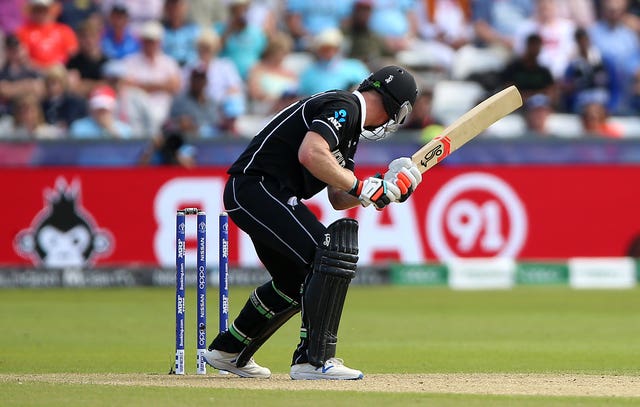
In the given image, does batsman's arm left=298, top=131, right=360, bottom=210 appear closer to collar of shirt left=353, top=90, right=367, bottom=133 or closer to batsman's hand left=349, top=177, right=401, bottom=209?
batsman's hand left=349, top=177, right=401, bottom=209

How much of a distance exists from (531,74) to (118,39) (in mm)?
4597

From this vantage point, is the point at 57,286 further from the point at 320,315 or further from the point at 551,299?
the point at 320,315

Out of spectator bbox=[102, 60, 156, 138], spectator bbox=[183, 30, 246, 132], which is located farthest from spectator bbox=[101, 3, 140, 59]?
spectator bbox=[102, 60, 156, 138]

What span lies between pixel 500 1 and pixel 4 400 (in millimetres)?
11796

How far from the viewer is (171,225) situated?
12.2 metres

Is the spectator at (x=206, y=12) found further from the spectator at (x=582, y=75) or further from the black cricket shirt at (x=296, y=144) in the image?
the black cricket shirt at (x=296, y=144)

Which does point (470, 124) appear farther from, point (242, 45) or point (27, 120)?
point (242, 45)

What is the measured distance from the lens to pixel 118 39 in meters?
14.4

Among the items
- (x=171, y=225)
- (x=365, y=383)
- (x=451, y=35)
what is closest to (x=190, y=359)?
A: (x=365, y=383)

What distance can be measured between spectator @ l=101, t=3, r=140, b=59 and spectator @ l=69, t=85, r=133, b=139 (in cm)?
135

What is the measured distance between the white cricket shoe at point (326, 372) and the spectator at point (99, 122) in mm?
6915

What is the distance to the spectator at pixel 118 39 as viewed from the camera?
1433 centimetres

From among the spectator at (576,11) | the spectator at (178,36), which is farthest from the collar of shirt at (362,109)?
the spectator at (576,11)

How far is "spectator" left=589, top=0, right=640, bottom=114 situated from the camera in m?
15.0
